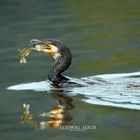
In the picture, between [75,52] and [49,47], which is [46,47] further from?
[75,52]

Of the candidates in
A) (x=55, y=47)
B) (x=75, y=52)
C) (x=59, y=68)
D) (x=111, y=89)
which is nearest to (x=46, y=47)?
(x=55, y=47)

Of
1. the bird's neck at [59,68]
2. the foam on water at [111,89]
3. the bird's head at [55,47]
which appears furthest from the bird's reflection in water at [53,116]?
the bird's head at [55,47]

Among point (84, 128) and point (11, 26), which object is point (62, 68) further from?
point (11, 26)

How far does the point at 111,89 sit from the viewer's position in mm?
11305

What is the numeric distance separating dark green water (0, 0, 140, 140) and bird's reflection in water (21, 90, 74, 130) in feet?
0.33

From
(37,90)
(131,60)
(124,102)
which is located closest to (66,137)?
(124,102)

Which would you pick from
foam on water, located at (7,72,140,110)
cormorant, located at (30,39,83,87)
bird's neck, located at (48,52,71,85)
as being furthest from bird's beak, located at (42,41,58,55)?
foam on water, located at (7,72,140,110)

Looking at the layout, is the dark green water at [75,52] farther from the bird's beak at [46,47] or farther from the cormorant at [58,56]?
the bird's beak at [46,47]

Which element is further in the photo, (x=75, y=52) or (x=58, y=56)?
(x=75, y=52)

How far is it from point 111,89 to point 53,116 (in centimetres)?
155

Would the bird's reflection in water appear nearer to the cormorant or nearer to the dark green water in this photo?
the dark green water

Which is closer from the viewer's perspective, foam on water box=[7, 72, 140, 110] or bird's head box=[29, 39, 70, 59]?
foam on water box=[7, 72, 140, 110]

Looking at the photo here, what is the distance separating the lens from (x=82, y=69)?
45.7ft

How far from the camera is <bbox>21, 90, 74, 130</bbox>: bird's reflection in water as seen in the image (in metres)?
9.59
